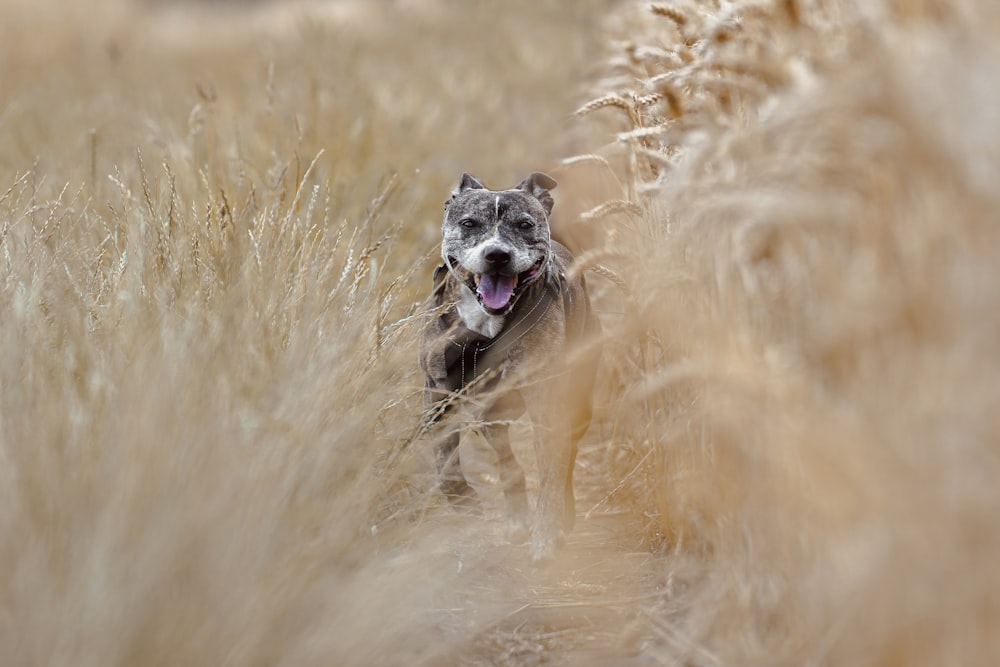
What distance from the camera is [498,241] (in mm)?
3984

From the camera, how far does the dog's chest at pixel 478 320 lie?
13.5 ft

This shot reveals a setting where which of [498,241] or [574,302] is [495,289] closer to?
[498,241]

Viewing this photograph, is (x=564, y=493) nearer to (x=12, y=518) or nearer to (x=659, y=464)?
(x=659, y=464)

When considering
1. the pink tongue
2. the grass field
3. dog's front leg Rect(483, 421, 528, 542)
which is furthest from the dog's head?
dog's front leg Rect(483, 421, 528, 542)

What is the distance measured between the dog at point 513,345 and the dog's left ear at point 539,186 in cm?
1

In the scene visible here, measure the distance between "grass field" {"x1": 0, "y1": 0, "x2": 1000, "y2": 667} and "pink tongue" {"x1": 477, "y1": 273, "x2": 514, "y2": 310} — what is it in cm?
28

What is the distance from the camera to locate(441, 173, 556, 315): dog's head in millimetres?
3959

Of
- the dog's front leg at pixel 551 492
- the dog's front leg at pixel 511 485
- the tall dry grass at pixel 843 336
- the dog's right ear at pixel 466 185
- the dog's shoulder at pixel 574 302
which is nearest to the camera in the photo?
the tall dry grass at pixel 843 336

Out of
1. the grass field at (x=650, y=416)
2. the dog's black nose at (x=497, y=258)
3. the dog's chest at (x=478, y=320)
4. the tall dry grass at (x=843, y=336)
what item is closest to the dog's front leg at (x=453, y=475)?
the grass field at (x=650, y=416)

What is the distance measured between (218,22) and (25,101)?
747 centimetres

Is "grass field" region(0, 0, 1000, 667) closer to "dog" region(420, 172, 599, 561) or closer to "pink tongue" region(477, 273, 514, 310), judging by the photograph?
"dog" region(420, 172, 599, 561)

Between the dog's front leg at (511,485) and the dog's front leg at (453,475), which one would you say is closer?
the dog's front leg at (453,475)

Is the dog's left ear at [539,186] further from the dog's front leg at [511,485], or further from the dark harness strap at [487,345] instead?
the dog's front leg at [511,485]

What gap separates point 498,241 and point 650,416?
2.76ft
